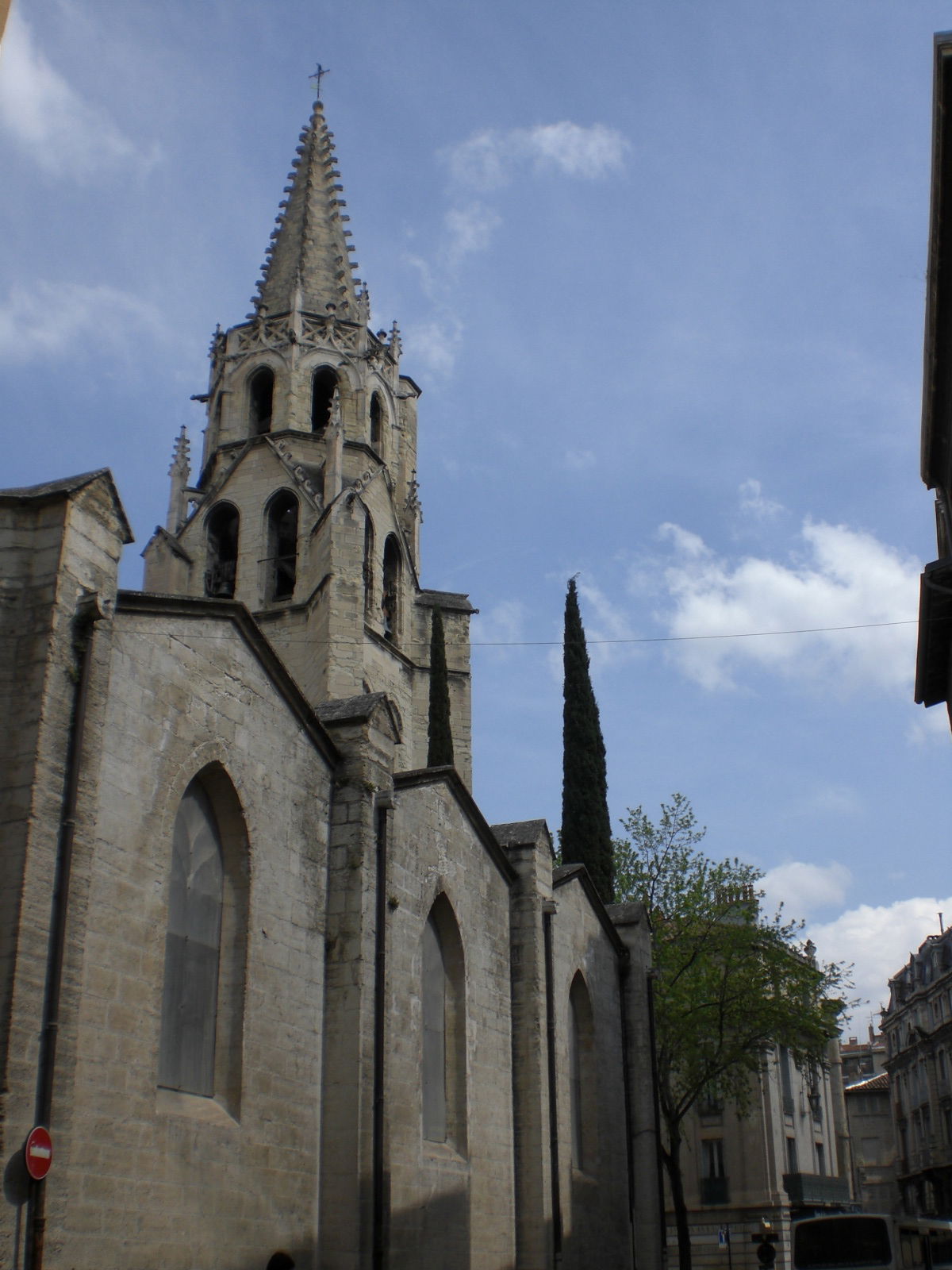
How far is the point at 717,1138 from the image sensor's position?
1890 inches

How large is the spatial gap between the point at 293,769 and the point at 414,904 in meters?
2.87

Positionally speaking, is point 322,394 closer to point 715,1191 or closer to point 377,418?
point 377,418

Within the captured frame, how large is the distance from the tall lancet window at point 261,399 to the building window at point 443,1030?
26.5m

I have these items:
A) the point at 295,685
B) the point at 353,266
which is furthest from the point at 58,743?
the point at 353,266

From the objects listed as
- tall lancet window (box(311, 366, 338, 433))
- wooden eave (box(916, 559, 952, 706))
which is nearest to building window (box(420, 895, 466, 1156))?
wooden eave (box(916, 559, 952, 706))

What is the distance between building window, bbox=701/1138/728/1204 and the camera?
47094 millimetres

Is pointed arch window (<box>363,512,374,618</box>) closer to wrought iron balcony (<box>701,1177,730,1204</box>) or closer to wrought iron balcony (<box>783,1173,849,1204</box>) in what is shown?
wrought iron balcony (<box>701,1177,730,1204</box>)

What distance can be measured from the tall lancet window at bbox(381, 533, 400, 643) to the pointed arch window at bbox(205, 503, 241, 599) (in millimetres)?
4556

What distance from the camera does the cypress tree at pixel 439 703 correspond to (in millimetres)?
34375

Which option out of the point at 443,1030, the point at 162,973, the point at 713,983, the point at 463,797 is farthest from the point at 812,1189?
the point at 162,973

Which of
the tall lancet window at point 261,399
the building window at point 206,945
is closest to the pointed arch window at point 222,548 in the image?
the tall lancet window at point 261,399

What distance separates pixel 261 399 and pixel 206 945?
3152cm

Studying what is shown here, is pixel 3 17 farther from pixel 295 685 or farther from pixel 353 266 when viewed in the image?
pixel 353 266

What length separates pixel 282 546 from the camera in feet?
126
